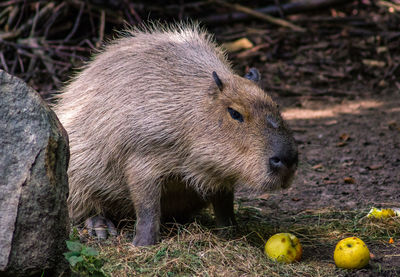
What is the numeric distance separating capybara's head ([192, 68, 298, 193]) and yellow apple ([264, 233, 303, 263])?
1.03ft

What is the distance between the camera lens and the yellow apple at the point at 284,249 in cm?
333

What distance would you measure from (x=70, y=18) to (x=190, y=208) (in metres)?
5.00

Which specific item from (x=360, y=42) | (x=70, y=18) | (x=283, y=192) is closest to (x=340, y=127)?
(x=283, y=192)

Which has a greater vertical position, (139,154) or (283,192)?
(139,154)

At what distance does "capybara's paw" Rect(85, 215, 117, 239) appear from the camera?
3831mm

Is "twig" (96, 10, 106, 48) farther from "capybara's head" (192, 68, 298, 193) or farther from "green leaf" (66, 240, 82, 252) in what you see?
"green leaf" (66, 240, 82, 252)

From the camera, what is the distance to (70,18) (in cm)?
819

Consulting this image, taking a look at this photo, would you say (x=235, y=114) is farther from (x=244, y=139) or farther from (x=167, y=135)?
(x=167, y=135)

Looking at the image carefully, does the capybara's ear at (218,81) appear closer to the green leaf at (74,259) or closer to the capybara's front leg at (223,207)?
the capybara's front leg at (223,207)

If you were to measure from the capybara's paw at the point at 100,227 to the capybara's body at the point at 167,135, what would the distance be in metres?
0.08

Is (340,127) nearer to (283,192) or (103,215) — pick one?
(283,192)

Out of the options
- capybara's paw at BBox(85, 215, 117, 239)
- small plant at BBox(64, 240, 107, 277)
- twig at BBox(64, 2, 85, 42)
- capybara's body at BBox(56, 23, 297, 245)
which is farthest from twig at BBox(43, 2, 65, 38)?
small plant at BBox(64, 240, 107, 277)

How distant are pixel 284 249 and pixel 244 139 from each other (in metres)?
0.67

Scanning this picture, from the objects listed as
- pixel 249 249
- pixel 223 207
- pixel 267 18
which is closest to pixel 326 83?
pixel 267 18
